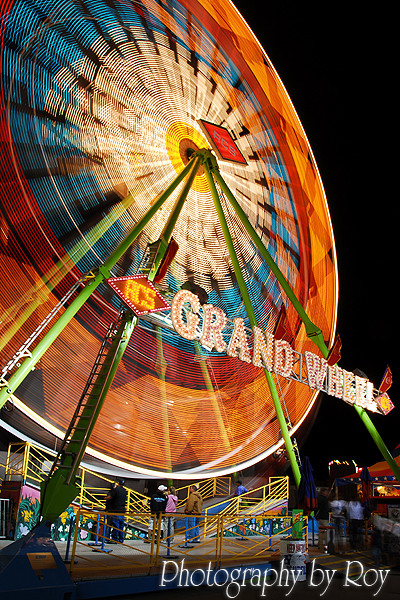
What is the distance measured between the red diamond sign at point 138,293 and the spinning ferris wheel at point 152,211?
1.16 m

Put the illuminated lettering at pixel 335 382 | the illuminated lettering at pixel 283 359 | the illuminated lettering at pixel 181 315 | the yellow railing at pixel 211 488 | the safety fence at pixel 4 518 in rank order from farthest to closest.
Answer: the yellow railing at pixel 211 488
the illuminated lettering at pixel 335 382
the illuminated lettering at pixel 283 359
the illuminated lettering at pixel 181 315
the safety fence at pixel 4 518

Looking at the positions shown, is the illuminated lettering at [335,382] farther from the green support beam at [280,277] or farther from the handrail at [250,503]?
the handrail at [250,503]

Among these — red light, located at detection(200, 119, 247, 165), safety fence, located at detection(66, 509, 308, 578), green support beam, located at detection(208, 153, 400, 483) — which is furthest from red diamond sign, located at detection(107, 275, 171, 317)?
red light, located at detection(200, 119, 247, 165)

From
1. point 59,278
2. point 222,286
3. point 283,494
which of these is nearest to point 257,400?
point 283,494

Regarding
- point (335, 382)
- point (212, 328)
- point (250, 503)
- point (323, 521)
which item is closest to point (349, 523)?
point (323, 521)

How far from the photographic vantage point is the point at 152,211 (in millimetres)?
13195

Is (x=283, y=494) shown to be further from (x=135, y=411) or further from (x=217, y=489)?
(x=135, y=411)

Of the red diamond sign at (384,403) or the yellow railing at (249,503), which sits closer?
the yellow railing at (249,503)

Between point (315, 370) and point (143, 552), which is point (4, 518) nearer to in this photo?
point (143, 552)

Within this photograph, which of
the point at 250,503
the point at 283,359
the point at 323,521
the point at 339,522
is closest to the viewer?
the point at 339,522

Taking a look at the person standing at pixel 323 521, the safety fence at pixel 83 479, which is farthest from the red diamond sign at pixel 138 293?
the person standing at pixel 323 521

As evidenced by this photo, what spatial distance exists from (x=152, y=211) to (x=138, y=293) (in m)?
3.46

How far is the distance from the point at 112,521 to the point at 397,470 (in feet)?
34.7

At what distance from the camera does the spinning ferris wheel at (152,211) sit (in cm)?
1480
